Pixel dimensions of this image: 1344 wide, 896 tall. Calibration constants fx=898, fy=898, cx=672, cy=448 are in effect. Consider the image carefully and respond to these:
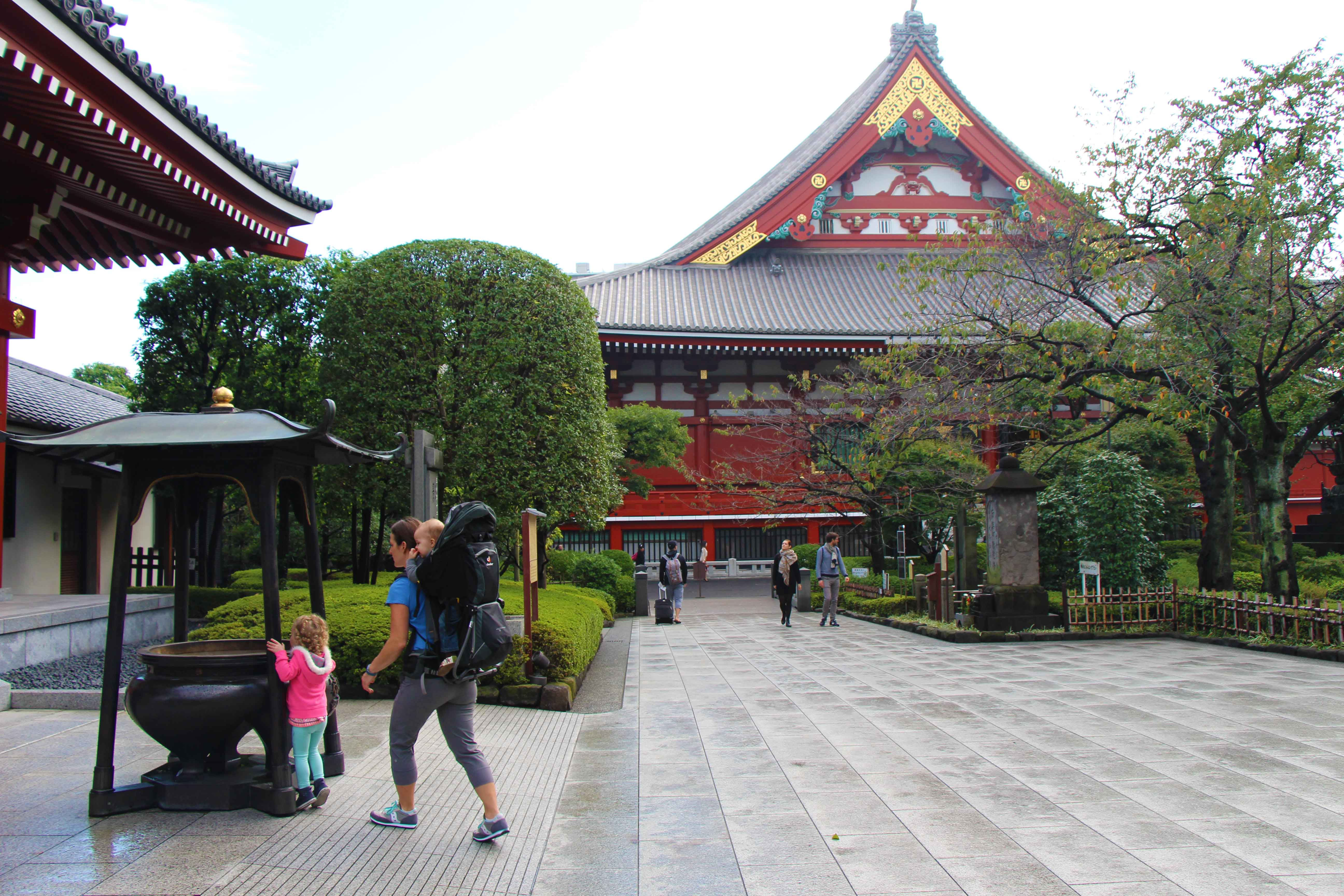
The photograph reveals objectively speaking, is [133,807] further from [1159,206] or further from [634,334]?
[634,334]

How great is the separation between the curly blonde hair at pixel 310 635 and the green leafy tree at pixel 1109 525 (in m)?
13.7

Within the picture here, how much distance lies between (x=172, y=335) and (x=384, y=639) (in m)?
11.1

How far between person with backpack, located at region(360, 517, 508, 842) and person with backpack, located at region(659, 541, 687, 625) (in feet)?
43.5

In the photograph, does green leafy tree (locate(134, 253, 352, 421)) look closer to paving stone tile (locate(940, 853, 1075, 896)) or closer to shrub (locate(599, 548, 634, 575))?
shrub (locate(599, 548, 634, 575))

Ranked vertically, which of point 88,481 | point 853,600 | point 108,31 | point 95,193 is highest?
point 108,31

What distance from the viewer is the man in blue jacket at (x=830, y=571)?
15.6m

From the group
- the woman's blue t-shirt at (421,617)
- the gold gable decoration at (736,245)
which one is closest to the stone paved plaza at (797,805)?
the woman's blue t-shirt at (421,617)

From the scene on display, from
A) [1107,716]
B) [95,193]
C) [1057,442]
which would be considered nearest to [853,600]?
[1057,442]

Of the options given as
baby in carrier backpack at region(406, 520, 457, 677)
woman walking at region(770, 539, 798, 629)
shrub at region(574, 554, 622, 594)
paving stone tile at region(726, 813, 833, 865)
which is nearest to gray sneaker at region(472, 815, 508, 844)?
paving stone tile at region(726, 813, 833, 865)

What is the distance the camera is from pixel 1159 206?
12977 mm

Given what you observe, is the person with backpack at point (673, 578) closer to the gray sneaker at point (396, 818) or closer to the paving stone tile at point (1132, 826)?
the paving stone tile at point (1132, 826)

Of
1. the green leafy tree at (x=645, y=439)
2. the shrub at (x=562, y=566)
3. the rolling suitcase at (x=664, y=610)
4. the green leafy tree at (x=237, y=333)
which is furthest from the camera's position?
the green leafy tree at (x=645, y=439)

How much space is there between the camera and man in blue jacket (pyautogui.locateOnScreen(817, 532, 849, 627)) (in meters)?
15.6

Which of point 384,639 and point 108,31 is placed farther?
point 384,639
